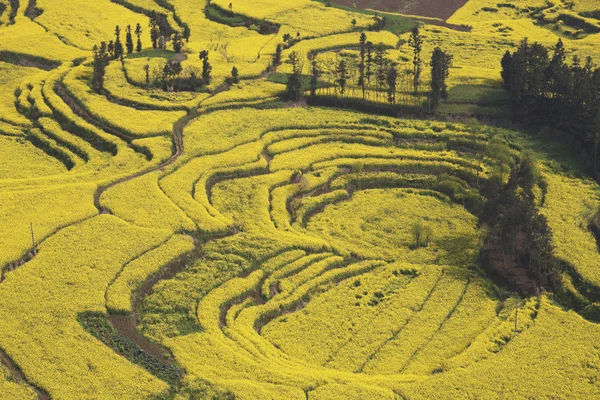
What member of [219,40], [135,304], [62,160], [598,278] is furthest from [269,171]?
[219,40]

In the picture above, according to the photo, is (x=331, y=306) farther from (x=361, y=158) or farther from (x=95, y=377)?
(x=361, y=158)

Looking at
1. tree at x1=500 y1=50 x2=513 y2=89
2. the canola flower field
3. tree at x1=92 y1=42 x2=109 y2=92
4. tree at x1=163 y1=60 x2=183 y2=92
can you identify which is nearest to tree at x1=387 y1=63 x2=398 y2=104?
the canola flower field

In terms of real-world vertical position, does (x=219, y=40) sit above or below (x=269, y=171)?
above

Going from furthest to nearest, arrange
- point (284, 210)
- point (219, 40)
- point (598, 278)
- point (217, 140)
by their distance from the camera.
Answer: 1. point (219, 40)
2. point (217, 140)
3. point (284, 210)
4. point (598, 278)

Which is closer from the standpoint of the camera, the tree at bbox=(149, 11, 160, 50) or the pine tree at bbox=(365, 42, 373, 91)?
the pine tree at bbox=(365, 42, 373, 91)

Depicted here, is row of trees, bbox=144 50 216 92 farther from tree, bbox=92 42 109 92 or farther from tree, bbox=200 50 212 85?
tree, bbox=92 42 109 92
